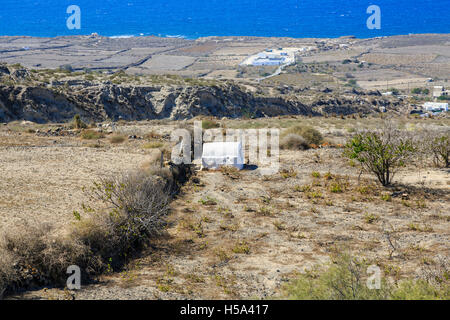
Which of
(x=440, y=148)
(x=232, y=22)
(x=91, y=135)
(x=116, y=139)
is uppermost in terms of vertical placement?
(x=232, y=22)

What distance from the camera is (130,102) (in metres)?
28.9

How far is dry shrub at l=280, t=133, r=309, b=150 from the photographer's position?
1653cm

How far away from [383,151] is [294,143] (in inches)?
199

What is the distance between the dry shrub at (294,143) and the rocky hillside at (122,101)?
43.5ft

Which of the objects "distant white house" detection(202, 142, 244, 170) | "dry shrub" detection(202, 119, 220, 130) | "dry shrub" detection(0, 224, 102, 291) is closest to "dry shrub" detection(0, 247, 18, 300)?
"dry shrub" detection(0, 224, 102, 291)

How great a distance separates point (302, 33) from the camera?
140m

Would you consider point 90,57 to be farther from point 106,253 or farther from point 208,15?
point 208,15

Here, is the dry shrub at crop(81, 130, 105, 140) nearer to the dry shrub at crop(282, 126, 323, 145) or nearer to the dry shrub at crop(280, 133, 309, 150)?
the dry shrub at crop(280, 133, 309, 150)

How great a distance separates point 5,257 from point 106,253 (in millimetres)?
1715

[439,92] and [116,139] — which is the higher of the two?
[439,92]

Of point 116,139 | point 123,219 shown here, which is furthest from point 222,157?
point 123,219

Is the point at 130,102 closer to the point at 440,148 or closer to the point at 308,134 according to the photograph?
the point at 308,134

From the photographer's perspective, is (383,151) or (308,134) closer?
(383,151)

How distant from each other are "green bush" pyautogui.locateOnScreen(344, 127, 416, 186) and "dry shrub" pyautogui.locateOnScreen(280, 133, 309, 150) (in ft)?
13.8
